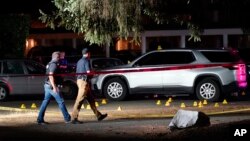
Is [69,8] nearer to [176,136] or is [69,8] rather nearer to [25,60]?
[176,136]

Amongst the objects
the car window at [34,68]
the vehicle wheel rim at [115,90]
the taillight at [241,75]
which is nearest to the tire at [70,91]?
the car window at [34,68]

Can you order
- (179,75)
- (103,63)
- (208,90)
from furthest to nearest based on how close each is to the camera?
(103,63)
(179,75)
(208,90)

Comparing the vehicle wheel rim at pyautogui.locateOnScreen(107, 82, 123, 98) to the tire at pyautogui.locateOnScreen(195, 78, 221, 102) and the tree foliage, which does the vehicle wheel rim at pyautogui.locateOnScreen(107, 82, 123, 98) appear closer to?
the tire at pyautogui.locateOnScreen(195, 78, 221, 102)

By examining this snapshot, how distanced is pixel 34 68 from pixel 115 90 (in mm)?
3409

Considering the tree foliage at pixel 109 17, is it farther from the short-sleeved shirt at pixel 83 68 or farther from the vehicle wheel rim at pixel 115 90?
the vehicle wheel rim at pixel 115 90

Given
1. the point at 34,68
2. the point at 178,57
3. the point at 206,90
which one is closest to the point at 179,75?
the point at 178,57

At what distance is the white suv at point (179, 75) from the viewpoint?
20.1 meters

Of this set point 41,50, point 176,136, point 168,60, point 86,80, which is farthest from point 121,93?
point 41,50

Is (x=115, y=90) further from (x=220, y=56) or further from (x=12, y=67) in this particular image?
(x=12, y=67)

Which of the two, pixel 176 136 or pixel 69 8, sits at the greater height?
pixel 69 8

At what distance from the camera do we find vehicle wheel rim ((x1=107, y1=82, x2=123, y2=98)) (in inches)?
832

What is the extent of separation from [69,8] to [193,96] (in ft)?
31.8

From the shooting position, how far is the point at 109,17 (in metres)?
13.2

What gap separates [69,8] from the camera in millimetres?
13625
